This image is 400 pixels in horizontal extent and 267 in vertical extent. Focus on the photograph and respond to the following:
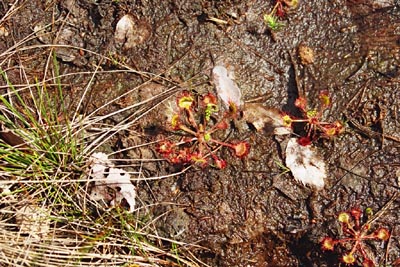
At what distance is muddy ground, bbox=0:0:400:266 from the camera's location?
284 centimetres

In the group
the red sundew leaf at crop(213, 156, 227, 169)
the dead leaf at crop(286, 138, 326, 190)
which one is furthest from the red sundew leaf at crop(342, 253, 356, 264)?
the red sundew leaf at crop(213, 156, 227, 169)

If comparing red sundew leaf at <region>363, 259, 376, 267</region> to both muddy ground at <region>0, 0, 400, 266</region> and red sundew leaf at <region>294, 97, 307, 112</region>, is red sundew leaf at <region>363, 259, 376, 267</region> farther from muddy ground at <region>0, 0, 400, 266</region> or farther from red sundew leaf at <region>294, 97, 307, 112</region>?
red sundew leaf at <region>294, 97, 307, 112</region>

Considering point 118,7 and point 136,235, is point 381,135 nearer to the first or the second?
point 136,235

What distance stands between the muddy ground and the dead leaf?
0.04 meters

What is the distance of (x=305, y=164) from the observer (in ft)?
9.45

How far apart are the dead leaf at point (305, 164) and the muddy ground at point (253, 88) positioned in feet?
0.13

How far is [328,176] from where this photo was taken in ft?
9.39

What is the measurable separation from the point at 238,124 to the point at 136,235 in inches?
33.6

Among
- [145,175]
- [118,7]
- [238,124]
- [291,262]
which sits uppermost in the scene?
[118,7]

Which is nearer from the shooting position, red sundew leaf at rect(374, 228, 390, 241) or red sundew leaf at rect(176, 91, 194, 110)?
red sundew leaf at rect(374, 228, 390, 241)

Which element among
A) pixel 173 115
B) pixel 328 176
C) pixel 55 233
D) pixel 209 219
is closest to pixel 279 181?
pixel 328 176

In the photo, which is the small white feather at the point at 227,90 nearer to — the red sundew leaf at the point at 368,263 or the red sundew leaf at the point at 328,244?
the red sundew leaf at the point at 328,244

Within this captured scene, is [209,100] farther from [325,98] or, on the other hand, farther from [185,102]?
[325,98]

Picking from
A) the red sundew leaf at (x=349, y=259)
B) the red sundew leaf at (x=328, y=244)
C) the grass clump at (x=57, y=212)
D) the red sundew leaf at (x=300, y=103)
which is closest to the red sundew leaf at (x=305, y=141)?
the red sundew leaf at (x=300, y=103)
